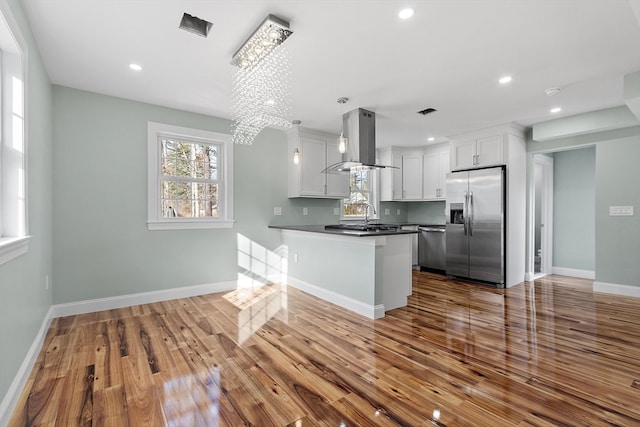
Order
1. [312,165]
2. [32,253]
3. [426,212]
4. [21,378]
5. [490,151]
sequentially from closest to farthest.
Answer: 1. [21,378]
2. [32,253]
3. [490,151]
4. [312,165]
5. [426,212]

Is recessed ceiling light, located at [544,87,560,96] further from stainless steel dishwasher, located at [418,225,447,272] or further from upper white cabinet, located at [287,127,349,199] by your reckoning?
upper white cabinet, located at [287,127,349,199]

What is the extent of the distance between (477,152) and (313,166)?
2.71 m

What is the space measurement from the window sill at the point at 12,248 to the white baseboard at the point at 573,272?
7282 millimetres

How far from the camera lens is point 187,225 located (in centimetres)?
397

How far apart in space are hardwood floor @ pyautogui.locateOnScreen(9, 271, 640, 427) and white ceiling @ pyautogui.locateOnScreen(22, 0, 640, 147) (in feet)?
7.49

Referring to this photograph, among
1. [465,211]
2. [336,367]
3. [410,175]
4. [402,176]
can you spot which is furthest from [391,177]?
[336,367]

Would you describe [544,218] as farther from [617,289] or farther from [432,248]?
[432,248]

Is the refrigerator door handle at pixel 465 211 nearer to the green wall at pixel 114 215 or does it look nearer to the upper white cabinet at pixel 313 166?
the upper white cabinet at pixel 313 166

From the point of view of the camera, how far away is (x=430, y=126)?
4.74 metres

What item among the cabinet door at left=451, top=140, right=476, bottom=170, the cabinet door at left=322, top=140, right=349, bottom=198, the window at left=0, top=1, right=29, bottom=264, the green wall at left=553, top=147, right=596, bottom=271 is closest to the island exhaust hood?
the cabinet door at left=322, top=140, right=349, bottom=198

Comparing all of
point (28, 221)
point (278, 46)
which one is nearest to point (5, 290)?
point (28, 221)

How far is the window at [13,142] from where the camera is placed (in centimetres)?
188

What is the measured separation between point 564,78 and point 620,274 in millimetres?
2992

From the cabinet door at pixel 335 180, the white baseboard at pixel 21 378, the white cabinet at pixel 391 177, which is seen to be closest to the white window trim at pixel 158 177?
the white baseboard at pixel 21 378
